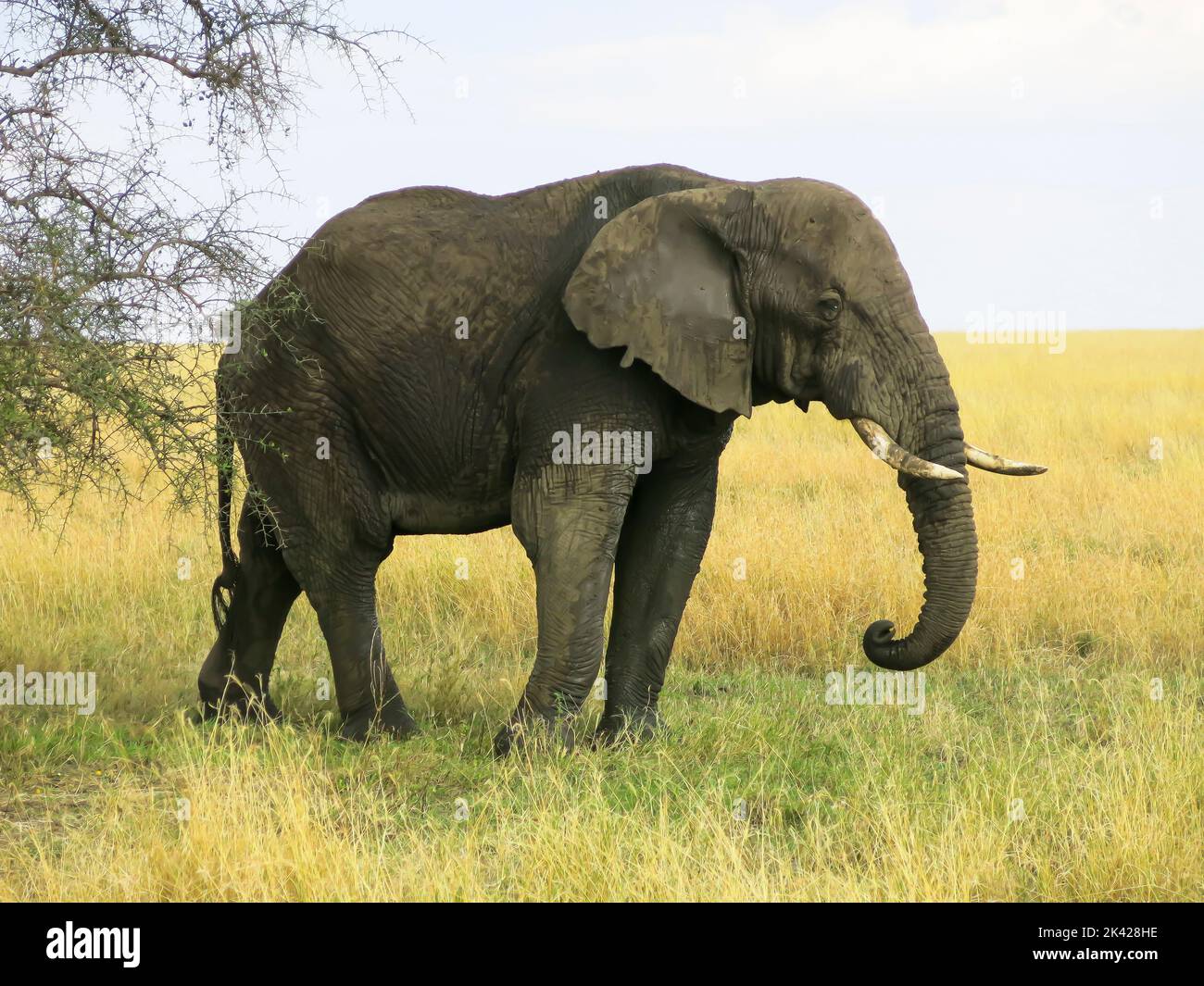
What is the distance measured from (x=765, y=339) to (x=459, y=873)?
2.93m

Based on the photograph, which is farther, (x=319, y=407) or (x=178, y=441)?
(x=319, y=407)

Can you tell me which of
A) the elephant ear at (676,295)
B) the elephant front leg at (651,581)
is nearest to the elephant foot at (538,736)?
the elephant front leg at (651,581)

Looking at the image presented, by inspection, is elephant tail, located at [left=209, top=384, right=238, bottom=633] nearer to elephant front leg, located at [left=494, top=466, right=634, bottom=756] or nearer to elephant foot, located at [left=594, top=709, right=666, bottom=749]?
elephant front leg, located at [left=494, top=466, right=634, bottom=756]

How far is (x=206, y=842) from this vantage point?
5.38 m

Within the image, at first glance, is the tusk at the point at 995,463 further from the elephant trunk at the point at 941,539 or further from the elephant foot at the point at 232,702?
the elephant foot at the point at 232,702

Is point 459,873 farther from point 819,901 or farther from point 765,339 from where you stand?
point 765,339

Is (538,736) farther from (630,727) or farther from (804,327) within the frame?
(804,327)

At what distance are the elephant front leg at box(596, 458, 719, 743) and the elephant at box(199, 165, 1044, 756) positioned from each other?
0.04ft

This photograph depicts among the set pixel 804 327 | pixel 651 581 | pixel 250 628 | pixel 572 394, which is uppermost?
pixel 804 327

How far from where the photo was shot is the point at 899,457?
6535mm

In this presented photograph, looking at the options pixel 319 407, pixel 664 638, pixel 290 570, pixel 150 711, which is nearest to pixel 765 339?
pixel 664 638

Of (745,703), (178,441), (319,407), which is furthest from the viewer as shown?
(745,703)

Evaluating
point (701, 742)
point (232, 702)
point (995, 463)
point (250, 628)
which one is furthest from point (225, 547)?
point (995, 463)

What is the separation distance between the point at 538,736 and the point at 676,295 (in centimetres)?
213
